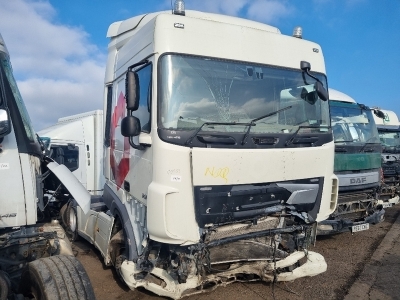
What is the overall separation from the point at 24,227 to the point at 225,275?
7.02 ft

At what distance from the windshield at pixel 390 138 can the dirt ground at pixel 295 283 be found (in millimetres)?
5055

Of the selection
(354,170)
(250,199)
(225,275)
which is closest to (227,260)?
(225,275)

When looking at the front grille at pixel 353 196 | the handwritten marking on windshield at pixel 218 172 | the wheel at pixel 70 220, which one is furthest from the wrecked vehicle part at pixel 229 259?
the wheel at pixel 70 220

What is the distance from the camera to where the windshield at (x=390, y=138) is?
10.3 metres

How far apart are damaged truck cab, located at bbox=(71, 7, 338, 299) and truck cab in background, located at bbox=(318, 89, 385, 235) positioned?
1.71 metres

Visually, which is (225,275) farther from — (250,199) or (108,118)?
(108,118)

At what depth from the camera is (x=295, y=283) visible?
14.6 feet

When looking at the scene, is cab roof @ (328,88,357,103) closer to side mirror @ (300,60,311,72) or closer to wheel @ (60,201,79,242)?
side mirror @ (300,60,311,72)

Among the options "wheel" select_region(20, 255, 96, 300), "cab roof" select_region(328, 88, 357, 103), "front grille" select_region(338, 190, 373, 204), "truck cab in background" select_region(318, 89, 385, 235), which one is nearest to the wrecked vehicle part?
"wheel" select_region(20, 255, 96, 300)

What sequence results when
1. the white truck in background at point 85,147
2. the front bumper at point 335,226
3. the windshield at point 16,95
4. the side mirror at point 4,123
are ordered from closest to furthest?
1. the side mirror at point 4,123
2. the windshield at point 16,95
3. the front bumper at point 335,226
4. the white truck in background at point 85,147

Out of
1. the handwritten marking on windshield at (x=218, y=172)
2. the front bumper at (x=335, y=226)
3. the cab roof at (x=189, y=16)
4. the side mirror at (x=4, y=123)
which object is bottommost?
the front bumper at (x=335, y=226)

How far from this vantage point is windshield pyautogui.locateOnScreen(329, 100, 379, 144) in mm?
6270

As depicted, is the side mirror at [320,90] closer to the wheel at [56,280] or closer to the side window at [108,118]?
the side window at [108,118]

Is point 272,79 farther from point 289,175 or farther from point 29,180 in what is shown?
point 29,180
